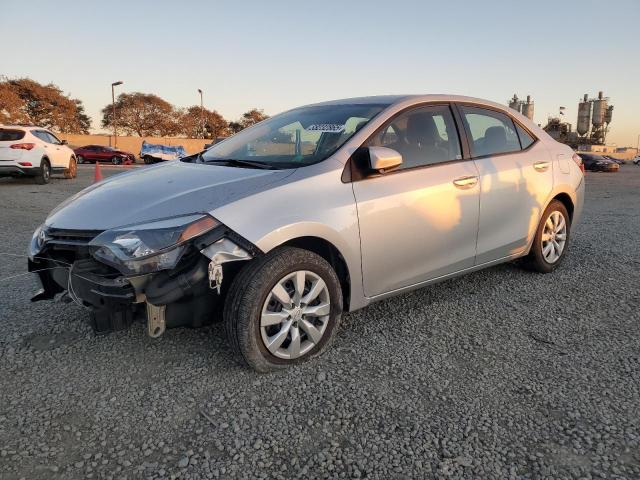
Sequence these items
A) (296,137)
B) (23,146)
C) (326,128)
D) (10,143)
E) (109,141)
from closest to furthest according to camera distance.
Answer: (326,128)
(296,137)
(10,143)
(23,146)
(109,141)

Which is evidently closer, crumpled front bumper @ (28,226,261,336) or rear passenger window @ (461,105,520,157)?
crumpled front bumper @ (28,226,261,336)

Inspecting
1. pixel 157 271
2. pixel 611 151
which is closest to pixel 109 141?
pixel 157 271

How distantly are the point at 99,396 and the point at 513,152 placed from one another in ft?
11.9

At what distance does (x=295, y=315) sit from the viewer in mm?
2844

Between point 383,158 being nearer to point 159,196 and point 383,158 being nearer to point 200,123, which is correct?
point 159,196

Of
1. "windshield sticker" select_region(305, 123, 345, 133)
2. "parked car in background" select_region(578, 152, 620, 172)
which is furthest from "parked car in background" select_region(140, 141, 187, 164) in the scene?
"windshield sticker" select_region(305, 123, 345, 133)

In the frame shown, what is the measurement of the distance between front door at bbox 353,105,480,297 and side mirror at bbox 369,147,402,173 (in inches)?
5.4

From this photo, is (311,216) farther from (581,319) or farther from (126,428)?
(581,319)

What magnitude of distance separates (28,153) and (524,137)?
39.7 ft

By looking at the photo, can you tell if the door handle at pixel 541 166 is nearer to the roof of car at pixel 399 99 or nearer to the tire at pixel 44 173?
the roof of car at pixel 399 99

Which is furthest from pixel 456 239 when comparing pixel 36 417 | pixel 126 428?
pixel 36 417

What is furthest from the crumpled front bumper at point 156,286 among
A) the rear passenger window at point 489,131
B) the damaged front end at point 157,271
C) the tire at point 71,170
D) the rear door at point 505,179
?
the tire at point 71,170

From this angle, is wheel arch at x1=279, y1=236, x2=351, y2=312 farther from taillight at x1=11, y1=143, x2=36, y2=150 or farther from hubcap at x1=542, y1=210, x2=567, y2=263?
taillight at x1=11, y1=143, x2=36, y2=150

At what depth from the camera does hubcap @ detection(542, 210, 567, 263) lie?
4.61m
